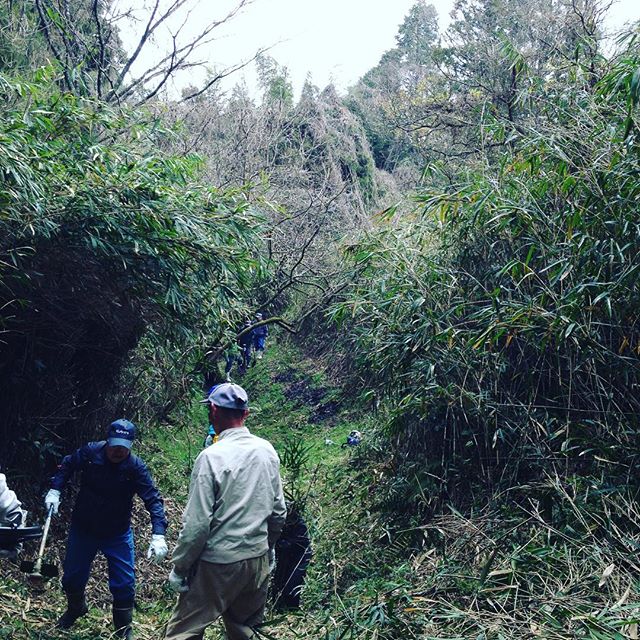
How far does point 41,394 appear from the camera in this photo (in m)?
6.91

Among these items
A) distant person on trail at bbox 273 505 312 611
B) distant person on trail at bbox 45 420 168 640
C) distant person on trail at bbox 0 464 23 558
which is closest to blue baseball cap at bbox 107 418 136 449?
distant person on trail at bbox 45 420 168 640

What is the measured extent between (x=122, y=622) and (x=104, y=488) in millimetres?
990

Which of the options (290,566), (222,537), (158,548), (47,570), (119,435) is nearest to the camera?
(222,537)

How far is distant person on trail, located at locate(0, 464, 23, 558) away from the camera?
12.5ft

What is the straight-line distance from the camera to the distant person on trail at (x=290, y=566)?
19.0ft

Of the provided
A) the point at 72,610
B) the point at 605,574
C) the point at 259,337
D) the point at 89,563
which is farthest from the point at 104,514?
the point at 259,337

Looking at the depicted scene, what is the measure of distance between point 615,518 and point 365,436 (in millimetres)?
4773

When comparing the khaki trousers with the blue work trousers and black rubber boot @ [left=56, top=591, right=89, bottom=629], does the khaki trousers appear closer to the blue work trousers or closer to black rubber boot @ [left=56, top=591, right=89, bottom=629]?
the blue work trousers

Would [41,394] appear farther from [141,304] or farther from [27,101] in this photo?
[27,101]

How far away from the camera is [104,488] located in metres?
5.12

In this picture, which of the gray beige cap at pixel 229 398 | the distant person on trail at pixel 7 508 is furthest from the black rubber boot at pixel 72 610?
the gray beige cap at pixel 229 398

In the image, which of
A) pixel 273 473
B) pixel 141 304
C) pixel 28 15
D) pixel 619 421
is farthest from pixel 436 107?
pixel 273 473

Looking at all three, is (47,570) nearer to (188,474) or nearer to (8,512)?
(8,512)

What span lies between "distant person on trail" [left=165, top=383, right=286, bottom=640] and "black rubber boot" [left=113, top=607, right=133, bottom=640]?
131 centimetres
